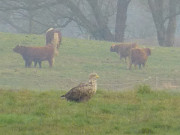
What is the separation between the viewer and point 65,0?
4141 cm

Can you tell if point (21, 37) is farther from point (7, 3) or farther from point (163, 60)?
point (163, 60)

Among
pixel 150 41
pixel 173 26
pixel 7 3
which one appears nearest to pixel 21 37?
pixel 7 3

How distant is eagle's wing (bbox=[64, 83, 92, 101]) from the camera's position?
1133 centimetres

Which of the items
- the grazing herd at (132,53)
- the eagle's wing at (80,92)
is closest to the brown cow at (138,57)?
the grazing herd at (132,53)

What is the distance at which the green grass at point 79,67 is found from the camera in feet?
92.5

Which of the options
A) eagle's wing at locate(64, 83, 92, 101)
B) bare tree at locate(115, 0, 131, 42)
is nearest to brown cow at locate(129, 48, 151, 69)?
bare tree at locate(115, 0, 131, 42)

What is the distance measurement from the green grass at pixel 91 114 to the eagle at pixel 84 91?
A: 160mm

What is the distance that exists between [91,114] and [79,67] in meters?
23.7

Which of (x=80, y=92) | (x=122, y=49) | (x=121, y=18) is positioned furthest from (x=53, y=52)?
(x=80, y=92)

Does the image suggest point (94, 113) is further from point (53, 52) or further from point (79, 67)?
point (53, 52)

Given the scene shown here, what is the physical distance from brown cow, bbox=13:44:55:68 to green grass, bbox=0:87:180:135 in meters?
20.1

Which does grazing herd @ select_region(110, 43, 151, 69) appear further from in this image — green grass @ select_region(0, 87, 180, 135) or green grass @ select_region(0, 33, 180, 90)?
green grass @ select_region(0, 87, 180, 135)

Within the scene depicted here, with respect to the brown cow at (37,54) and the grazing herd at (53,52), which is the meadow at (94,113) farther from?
the grazing herd at (53,52)

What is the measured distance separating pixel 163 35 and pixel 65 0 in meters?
9.50
